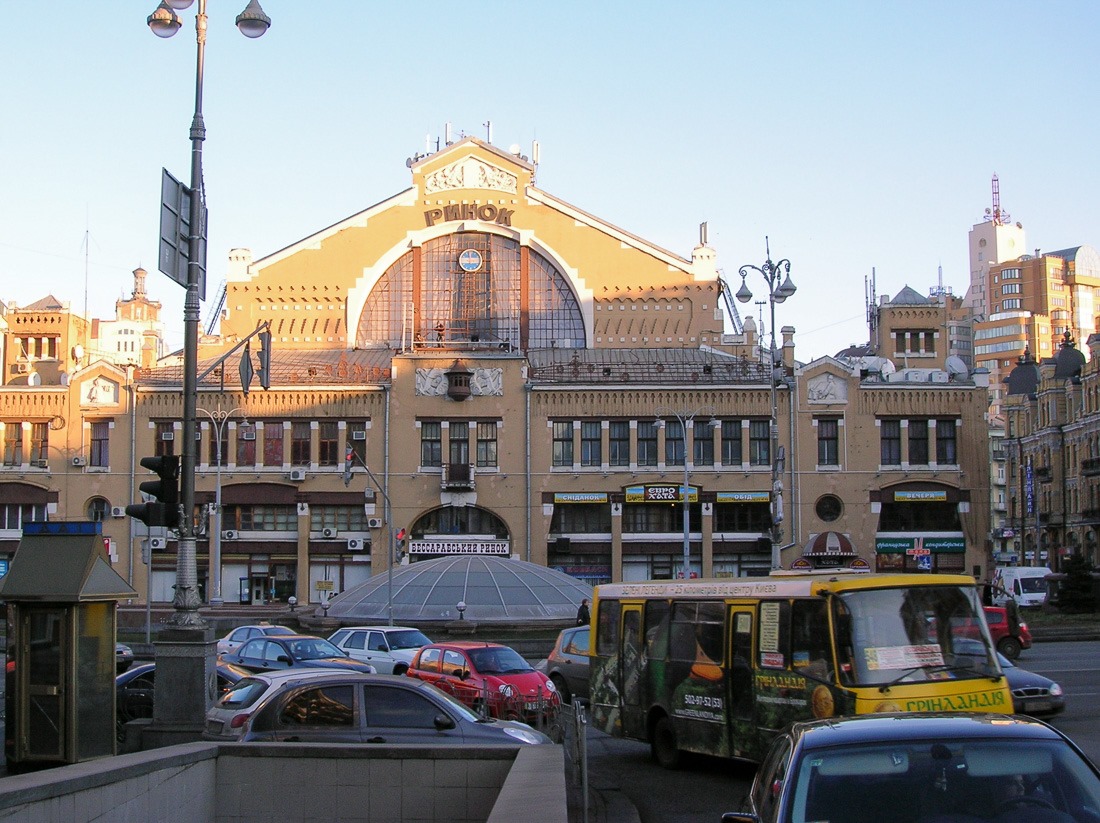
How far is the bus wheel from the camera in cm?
1798

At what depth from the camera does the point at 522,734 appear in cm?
→ 1509

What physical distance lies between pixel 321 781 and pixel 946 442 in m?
52.5

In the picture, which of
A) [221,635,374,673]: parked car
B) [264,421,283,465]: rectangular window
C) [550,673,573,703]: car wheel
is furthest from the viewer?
[264,421,283,465]: rectangular window

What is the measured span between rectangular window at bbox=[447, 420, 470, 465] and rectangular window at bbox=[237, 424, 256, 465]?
359 inches

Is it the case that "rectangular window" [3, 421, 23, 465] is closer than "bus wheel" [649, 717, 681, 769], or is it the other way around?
"bus wheel" [649, 717, 681, 769]

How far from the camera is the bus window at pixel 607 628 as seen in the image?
64.1ft

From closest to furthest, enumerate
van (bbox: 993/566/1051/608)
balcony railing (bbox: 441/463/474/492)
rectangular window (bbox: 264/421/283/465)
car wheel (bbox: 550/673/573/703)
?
car wheel (bbox: 550/673/573/703) → van (bbox: 993/566/1051/608) → balcony railing (bbox: 441/463/474/492) → rectangular window (bbox: 264/421/283/465)

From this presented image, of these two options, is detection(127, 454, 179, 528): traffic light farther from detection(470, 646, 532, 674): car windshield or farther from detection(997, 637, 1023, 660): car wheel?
detection(997, 637, 1023, 660): car wheel

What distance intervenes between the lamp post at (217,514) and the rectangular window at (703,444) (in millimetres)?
21266

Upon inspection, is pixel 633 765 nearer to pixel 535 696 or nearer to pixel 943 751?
pixel 535 696

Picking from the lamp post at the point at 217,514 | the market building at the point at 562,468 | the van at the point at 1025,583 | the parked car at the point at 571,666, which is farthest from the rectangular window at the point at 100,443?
the van at the point at 1025,583

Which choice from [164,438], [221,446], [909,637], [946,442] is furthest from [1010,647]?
[164,438]

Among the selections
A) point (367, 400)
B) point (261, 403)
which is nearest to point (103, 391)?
point (261, 403)

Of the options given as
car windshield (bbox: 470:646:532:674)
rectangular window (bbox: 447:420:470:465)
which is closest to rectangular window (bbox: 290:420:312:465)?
rectangular window (bbox: 447:420:470:465)
